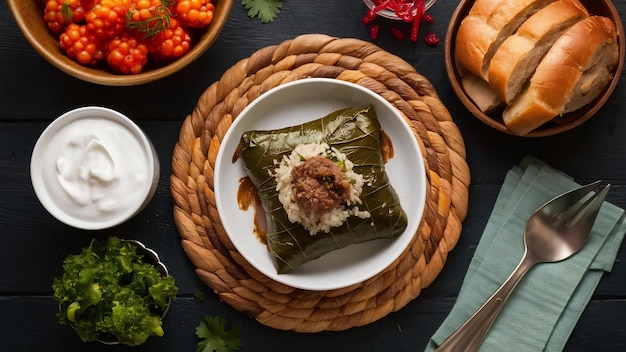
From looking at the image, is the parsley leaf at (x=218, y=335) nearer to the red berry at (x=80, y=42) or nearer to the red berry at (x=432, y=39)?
the red berry at (x=80, y=42)

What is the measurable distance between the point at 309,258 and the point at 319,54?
712 mm

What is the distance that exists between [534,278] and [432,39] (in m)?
0.92

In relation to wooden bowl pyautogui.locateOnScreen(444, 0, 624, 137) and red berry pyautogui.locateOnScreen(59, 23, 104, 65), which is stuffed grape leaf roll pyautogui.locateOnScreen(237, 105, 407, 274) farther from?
red berry pyautogui.locateOnScreen(59, 23, 104, 65)

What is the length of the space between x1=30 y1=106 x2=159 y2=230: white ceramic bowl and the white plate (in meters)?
0.26

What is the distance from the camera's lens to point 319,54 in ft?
7.66

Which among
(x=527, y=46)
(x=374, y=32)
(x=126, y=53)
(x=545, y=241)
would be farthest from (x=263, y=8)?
(x=545, y=241)

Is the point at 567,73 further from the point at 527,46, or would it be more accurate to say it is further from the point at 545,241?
the point at 545,241

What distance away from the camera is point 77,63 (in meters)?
2.18

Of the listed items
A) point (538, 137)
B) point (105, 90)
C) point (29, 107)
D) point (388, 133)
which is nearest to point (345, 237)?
point (388, 133)

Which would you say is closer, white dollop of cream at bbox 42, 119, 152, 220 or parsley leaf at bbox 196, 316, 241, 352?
white dollop of cream at bbox 42, 119, 152, 220

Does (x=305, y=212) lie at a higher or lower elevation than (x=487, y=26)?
lower

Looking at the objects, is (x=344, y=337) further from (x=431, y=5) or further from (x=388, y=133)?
(x=431, y=5)

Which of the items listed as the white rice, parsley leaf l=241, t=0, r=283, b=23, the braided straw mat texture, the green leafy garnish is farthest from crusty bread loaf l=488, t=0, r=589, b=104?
the green leafy garnish

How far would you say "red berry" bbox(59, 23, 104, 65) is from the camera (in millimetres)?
2117
